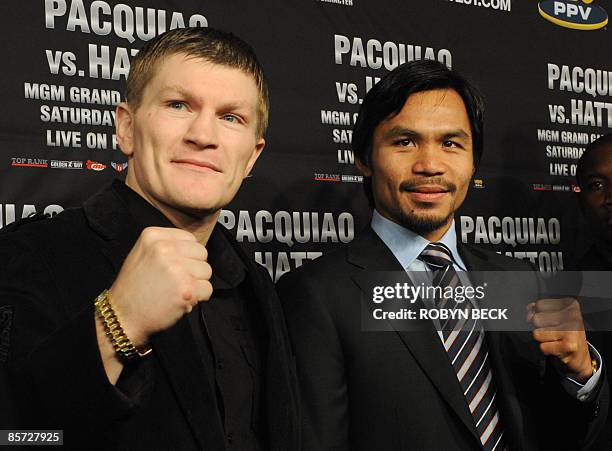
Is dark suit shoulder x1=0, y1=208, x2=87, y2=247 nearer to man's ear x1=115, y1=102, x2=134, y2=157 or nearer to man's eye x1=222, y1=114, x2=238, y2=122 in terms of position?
man's ear x1=115, y1=102, x2=134, y2=157

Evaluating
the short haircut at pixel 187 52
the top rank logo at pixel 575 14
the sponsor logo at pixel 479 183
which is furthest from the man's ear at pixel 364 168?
the top rank logo at pixel 575 14

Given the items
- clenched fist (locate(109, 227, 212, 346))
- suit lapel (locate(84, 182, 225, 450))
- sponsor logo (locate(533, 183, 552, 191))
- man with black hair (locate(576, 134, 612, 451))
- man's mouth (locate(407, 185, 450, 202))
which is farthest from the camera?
sponsor logo (locate(533, 183, 552, 191))

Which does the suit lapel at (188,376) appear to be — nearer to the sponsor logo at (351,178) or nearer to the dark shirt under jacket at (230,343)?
the dark shirt under jacket at (230,343)

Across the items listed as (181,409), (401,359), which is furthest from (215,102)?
(401,359)

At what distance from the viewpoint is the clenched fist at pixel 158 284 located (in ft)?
2.76

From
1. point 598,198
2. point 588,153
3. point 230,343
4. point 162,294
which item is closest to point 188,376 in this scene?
point 230,343

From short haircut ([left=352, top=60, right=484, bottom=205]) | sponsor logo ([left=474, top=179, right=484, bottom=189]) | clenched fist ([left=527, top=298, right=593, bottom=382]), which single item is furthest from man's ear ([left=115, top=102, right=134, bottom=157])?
sponsor logo ([left=474, top=179, right=484, bottom=189])

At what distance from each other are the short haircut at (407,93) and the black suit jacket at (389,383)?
32 centimetres

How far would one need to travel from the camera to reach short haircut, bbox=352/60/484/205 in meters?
1.63

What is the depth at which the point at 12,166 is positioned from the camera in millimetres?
1722

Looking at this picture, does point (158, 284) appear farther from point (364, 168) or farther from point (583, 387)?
point (583, 387)

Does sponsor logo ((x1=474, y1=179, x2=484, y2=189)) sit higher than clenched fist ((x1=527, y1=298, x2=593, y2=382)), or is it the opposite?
sponsor logo ((x1=474, y1=179, x2=484, y2=189))

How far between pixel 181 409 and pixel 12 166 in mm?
933

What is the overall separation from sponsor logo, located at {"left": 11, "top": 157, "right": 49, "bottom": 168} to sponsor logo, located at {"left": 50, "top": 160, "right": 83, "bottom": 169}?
0.02m
